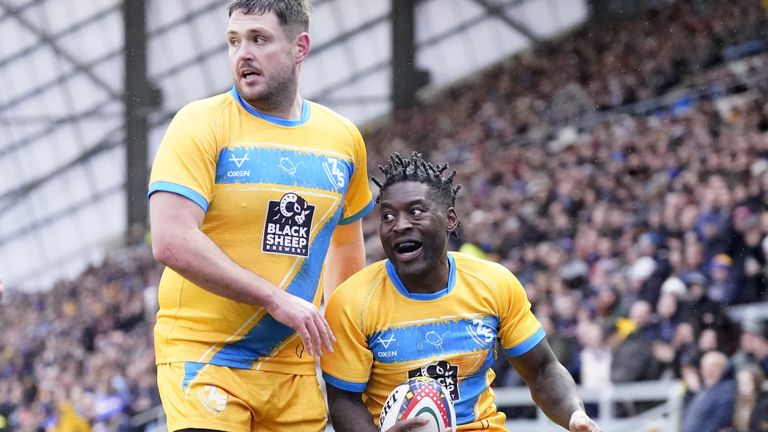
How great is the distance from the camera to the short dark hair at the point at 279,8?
4.25 m

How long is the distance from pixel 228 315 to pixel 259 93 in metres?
0.76

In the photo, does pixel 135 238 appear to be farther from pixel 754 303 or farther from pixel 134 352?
pixel 754 303

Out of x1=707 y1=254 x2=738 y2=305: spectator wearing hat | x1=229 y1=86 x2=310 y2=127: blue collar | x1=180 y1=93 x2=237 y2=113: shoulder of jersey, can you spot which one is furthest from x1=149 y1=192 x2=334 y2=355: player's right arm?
x1=707 y1=254 x2=738 y2=305: spectator wearing hat

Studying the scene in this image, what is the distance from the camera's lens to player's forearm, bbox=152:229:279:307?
155 inches

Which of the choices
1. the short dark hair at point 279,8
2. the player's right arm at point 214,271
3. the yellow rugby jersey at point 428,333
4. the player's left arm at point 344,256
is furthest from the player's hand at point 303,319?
the short dark hair at point 279,8

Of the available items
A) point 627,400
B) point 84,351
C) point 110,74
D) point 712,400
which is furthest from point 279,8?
point 110,74

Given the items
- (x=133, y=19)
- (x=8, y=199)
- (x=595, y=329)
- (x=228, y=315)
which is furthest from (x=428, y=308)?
(x=8, y=199)

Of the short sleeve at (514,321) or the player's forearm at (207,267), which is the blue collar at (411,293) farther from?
the player's forearm at (207,267)

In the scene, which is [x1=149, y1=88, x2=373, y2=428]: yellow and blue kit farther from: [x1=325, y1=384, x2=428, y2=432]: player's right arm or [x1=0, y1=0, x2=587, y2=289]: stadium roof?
[x1=0, y1=0, x2=587, y2=289]: stadium roof

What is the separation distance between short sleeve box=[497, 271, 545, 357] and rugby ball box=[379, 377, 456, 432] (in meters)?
0.50

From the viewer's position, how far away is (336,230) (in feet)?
15.6

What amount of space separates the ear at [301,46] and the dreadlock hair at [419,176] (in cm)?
57

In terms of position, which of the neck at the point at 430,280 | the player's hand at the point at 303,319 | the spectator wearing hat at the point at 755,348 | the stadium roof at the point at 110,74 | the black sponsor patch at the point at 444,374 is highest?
the stadium roof at the point at 110,74

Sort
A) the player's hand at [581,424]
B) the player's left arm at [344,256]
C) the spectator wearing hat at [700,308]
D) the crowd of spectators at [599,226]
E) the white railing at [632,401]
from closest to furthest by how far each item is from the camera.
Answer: the player's hand at [581,424]
the player's left arm at [344,256]
the white railing at [632,401]
the spectator wearing hat at [700,308]
the crowd of spectators at [599,226]
